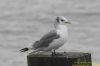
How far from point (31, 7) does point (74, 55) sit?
12.9 metres

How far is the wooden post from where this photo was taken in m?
4.27

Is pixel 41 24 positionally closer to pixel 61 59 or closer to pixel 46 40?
pixel 46 40

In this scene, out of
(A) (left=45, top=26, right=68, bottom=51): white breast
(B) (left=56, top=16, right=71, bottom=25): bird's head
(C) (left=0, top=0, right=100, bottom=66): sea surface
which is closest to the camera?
(A) (left=45, top=26, right=68, bottom=51): white breast

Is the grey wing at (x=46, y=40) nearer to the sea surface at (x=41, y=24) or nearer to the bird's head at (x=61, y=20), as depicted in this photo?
the bird's head at (x=61, y=20)

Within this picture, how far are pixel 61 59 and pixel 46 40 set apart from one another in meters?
0.63

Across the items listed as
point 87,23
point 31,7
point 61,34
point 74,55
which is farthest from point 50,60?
point 31,7

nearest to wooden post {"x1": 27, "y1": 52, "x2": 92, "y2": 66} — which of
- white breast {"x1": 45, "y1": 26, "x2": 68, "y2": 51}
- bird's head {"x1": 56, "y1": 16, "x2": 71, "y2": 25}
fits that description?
white breast {"x1": 45, "y1": 26, "x2": 68, "y2": 51}

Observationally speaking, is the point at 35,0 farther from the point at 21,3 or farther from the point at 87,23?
the point at 87,23

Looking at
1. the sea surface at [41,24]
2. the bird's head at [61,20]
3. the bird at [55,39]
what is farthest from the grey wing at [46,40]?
the sea surface at [41,24]

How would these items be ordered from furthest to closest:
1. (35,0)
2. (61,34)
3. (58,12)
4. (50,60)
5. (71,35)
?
(35,0)
(58,12)
(71,35)
(61,34)
(50,60)

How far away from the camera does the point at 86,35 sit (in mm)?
12148

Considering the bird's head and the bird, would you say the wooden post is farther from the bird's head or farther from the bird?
the bird's head

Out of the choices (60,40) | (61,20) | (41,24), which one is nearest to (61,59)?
(60,40)

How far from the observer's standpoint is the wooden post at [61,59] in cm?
427
